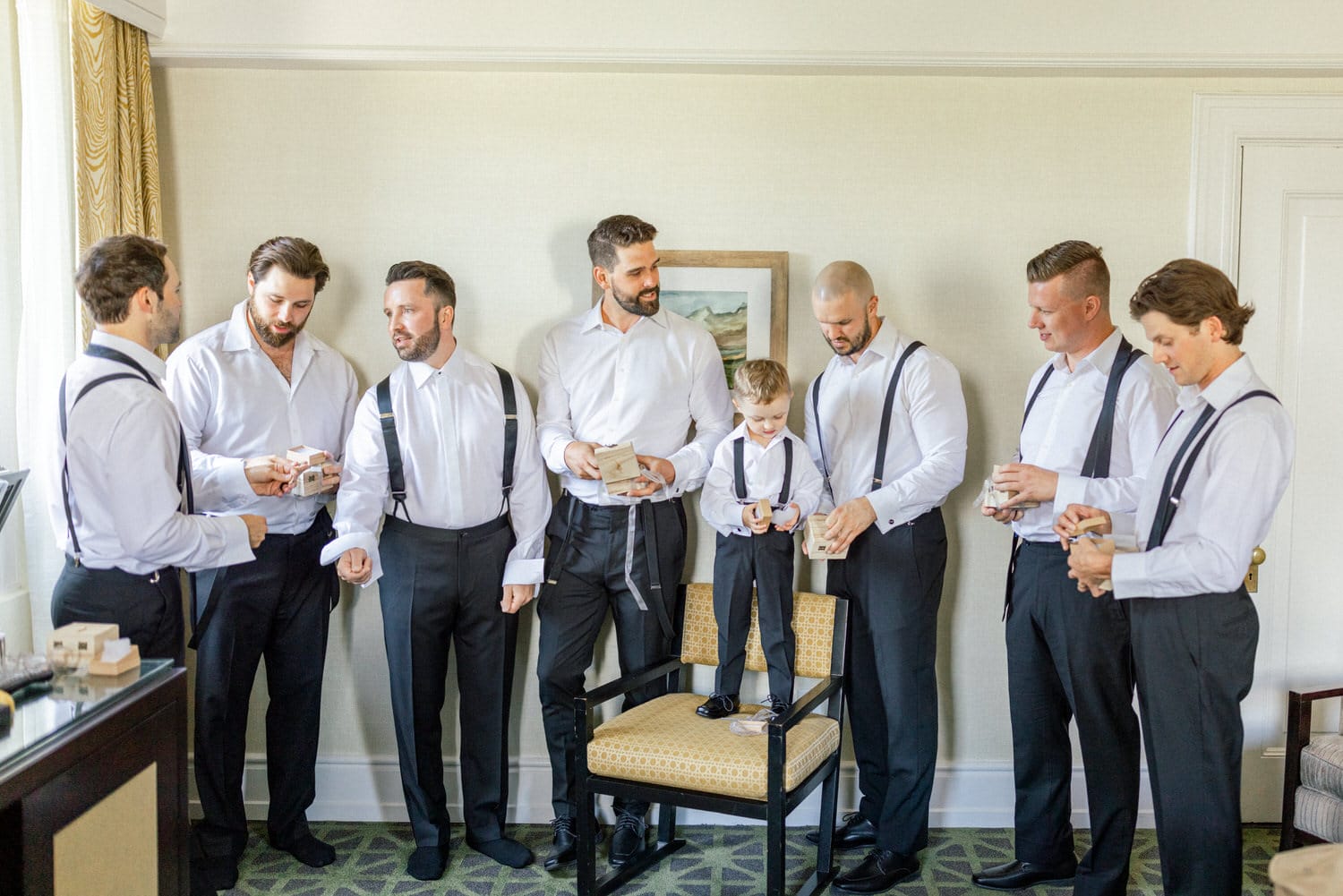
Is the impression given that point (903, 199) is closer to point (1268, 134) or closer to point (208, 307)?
point (1268, 134)

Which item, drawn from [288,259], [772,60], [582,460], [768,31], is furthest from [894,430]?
[288,259]

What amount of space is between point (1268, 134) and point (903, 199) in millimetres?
1371

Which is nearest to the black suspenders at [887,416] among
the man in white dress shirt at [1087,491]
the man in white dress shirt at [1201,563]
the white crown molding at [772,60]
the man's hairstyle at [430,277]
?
the man in white dress shirt at [1087,491]

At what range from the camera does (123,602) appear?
290cm

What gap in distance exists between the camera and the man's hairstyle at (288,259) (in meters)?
3.42

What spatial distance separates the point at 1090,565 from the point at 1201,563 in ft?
0.97

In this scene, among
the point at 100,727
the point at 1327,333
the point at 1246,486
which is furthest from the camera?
the point at 1327,333

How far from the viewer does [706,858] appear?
3734 millimetres

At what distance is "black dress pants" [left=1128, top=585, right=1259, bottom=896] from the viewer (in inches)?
106

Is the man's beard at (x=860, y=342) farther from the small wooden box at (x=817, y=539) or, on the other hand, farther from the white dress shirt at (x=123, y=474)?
the white dress shirt at (x=123, y=474)

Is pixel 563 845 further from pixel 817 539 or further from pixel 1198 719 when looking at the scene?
pixel 1198 719

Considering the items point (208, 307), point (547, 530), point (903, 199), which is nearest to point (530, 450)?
point (547, 530)

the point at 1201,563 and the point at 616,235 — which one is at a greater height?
the point at 616,235

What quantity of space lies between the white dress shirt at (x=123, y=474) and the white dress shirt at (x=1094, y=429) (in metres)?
2.55
